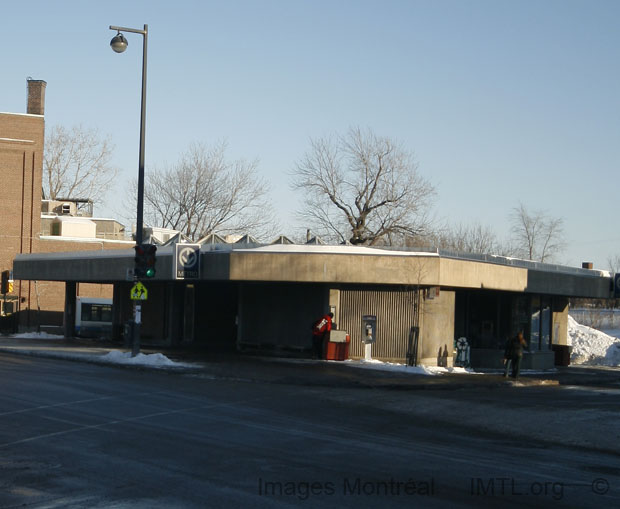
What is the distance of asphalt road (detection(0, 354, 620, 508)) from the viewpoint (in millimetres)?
9258

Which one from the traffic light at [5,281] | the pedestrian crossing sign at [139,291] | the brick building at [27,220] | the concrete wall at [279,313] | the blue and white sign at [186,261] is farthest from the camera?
the brick building at [27,220]

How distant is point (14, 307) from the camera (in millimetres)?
55938

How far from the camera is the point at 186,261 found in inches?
1195

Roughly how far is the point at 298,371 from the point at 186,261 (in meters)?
7.62

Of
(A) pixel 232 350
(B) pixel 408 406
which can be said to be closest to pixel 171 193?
(A) pixel 232 350

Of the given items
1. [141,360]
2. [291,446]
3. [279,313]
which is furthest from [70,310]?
[291,446]

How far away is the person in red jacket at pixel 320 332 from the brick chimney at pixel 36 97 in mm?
39975

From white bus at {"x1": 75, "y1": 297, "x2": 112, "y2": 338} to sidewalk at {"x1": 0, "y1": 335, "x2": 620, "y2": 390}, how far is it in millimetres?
12343

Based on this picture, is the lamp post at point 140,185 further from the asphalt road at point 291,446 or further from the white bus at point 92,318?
the white bus at point 92,318

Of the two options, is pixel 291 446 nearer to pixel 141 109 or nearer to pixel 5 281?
pixel 141 109

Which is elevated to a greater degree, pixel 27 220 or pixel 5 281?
pixel 27 220

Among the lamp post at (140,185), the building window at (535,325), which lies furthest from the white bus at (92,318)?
the building window at (535,325)

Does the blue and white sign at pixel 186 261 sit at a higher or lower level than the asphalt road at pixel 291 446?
higher

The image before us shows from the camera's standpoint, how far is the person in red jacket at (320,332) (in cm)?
2939
